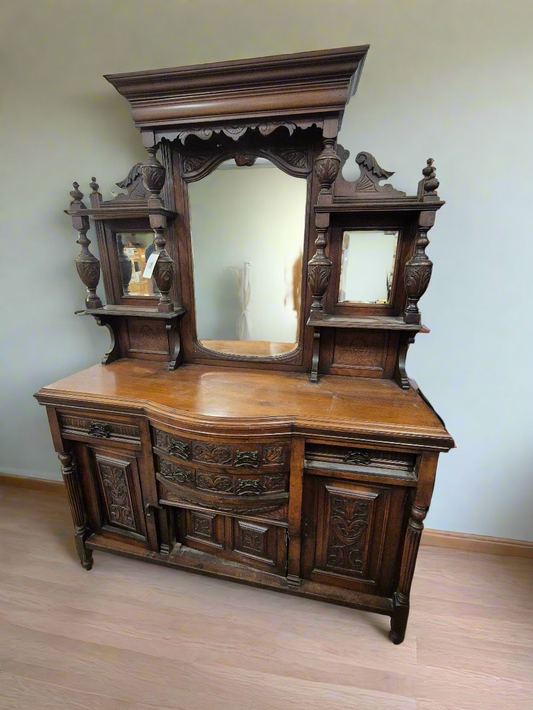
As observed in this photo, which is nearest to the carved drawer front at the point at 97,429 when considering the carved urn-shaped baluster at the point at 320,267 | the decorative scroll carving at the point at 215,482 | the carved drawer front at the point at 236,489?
the carved drawer front at the point at 236,489

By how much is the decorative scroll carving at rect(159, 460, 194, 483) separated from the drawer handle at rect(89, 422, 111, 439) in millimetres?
259

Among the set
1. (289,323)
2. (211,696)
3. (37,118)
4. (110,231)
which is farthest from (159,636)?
(37,118)

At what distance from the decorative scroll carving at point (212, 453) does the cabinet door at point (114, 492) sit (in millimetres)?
335

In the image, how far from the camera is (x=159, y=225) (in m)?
1.29

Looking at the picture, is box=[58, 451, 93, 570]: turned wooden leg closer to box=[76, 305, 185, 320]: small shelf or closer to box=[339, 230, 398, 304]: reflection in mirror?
box=[76, 305, 185, 320]: small shelf

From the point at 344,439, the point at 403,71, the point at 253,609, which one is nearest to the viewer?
the point at 344,439

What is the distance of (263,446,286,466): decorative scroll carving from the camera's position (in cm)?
106

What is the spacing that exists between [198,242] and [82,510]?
1355mm

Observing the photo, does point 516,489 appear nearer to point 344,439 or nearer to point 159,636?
point 344,439

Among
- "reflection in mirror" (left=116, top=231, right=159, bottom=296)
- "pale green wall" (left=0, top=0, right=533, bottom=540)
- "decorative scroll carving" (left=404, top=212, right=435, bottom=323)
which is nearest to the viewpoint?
"decorative scroll carving" (left=404, top=212, right=435, bottom=323)

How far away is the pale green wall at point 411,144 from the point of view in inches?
47.1

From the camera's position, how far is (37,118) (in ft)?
5.05

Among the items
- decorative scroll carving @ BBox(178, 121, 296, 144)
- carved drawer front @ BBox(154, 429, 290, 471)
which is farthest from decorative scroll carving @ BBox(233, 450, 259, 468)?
decorative scroll carving @ BBox(178, 121, 296, 144)

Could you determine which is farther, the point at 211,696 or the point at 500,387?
the point at 500,387
